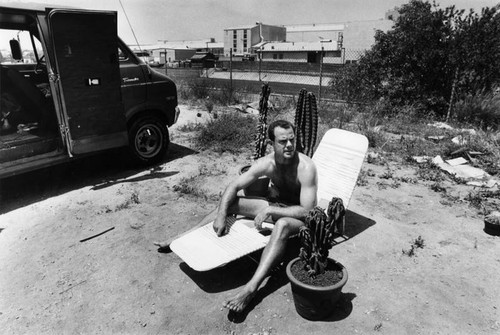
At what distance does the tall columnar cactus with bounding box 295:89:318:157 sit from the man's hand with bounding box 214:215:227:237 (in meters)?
1.91

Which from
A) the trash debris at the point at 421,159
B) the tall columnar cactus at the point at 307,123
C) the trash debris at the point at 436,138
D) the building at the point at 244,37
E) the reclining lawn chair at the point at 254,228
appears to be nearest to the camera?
the reclining lawn chair at the point at 254,228

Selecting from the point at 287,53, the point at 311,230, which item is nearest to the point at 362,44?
the point at 287,53

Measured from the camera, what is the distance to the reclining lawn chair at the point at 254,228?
3199 millimetres

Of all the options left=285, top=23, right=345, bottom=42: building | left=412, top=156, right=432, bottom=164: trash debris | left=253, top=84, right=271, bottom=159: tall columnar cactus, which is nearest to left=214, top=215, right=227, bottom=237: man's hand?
left=253, top=84, right=271, bottom=159: tall columnar cactus

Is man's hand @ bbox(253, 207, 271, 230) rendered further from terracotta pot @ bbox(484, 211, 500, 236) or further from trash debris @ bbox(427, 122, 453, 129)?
trash debris @ bbox(427, 122, 453, 129)

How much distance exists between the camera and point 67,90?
16.0 ft

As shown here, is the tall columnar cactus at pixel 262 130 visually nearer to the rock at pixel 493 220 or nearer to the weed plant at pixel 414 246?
the weed plant at pixel 414 246

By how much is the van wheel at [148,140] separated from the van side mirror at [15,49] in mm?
2133

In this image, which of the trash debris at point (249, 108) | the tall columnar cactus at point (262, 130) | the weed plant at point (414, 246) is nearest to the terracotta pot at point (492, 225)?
the weed plant at point (414, 246)

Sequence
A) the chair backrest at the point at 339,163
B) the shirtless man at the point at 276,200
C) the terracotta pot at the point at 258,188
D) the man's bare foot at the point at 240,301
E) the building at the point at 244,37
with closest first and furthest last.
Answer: the man's bare foot at the point at 240,301, the shirtless man at the point at 276,200, the terracotta pot at the point at 258,188, the chair backrest at the point at 339,163, the building at the point at 244,37

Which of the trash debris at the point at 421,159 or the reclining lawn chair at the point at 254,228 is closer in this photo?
the reclining lawn chair at the point at 254,228

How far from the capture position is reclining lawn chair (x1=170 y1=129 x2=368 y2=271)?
3.20m

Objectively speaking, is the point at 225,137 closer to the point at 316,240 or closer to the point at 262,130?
the point at 262,130

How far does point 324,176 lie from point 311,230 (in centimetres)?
197
